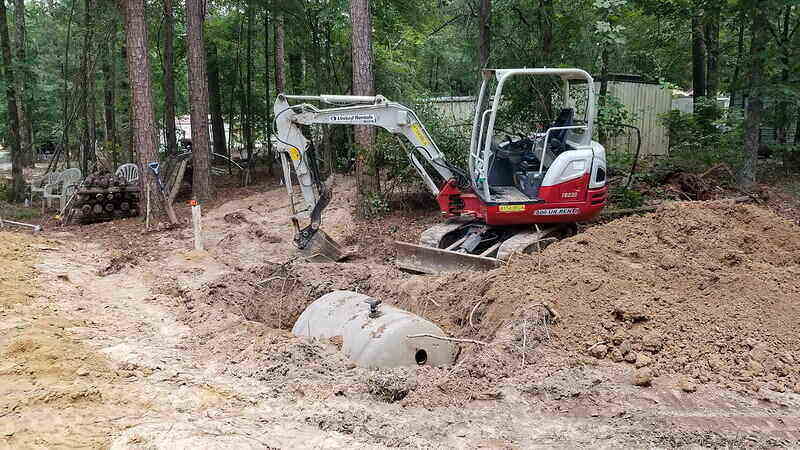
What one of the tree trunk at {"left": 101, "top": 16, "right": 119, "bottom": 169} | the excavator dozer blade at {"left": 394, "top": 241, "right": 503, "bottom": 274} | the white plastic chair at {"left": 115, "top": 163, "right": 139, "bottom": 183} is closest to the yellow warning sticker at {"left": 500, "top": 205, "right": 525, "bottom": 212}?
the excavator dozer blade at {"left": 394, "top": 241, "right": 503, "bottom": 274}

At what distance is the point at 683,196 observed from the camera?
1148 cm

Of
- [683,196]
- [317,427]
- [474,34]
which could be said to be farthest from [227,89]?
[317,427]

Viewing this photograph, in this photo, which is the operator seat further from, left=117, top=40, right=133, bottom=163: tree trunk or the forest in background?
left=117, top=40, right=133, bottom=163: tree trunk

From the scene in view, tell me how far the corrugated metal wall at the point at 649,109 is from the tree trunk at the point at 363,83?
8425 mm

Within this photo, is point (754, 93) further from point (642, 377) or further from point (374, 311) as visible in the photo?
point (374, 311)

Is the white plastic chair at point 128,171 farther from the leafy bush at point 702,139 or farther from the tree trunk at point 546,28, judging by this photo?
the leafy bush at point 702,139

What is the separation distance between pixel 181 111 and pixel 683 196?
26431 mm

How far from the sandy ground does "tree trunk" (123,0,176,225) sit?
5.27 meters

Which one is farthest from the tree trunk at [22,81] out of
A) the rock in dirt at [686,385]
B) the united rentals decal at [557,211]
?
the rock in dirt at [686,385]

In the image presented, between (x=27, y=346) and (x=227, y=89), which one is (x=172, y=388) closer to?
(x=27, y=346)

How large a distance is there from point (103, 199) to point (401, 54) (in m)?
11.3

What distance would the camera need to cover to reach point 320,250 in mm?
9469

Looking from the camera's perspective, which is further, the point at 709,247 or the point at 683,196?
the point at 683,196

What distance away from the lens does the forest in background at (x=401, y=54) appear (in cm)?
1188
